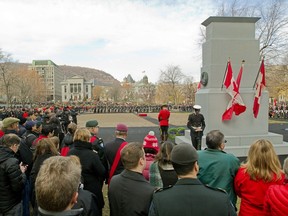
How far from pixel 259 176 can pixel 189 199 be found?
134cm

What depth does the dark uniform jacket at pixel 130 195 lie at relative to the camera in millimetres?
2684

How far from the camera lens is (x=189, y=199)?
6.78 ft

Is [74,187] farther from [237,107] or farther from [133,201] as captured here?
[237,107]

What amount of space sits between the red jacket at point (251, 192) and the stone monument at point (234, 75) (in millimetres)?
6996

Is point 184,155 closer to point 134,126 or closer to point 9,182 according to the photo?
point 9,182

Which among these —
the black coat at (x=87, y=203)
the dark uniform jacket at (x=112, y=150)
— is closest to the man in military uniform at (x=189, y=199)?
the black coat at (x=87, y=203)

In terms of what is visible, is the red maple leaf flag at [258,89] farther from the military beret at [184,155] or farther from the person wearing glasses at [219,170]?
the military beret at [184,155]

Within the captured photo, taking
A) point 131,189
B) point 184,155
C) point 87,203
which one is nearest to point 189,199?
point 184,155

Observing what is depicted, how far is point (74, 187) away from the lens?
1929mm

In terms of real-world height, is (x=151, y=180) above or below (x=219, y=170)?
below

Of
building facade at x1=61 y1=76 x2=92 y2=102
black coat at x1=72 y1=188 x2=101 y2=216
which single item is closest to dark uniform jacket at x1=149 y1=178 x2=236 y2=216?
black coat at x1=72 y1=188 x2=101 y2=216

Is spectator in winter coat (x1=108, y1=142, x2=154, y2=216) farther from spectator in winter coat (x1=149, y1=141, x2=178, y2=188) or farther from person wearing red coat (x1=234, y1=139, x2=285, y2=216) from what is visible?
person wearing red coat (x1=234, y1=139, x2=285, y2=216)

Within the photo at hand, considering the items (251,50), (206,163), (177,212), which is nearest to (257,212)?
(206,163)

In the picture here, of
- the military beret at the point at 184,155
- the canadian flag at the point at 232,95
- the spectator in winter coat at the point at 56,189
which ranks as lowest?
the spectator in winter coat at the point at 56,189
